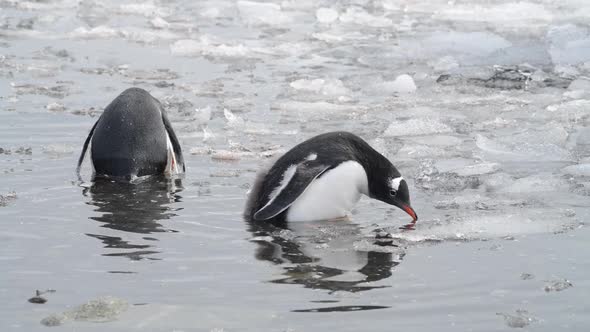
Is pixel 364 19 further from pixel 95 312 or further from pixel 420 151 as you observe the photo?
pixel 95 312

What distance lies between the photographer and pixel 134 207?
538 centimetres

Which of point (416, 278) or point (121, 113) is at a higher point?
point (121, 113)

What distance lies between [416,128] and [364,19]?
5.05 meters

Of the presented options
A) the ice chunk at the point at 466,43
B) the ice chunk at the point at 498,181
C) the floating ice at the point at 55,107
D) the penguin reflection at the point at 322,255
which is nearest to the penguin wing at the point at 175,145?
the penguin reflection at the point at 322,255

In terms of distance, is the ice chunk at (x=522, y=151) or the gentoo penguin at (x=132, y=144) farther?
the ice chunk at (x=522, y=151)

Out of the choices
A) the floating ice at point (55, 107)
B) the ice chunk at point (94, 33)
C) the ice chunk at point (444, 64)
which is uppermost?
the ice chunk at point (94, 33)

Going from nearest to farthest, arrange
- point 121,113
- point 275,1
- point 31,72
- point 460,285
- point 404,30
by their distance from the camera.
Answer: point 460,285
point 121,113
point 31,72
point 404,30
point 275,1

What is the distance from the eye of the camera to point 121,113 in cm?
616

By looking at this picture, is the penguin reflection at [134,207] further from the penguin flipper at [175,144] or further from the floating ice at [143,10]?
the floating ice at [143,10]

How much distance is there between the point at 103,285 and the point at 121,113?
2.35 m

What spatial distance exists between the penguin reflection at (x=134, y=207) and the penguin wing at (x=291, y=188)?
0.50 meters

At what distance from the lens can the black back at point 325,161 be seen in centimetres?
523

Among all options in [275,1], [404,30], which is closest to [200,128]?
[404,30]

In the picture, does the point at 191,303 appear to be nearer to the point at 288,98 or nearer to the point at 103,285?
the point at 103,285
